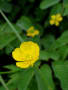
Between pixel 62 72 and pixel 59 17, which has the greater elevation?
pixel 62 72

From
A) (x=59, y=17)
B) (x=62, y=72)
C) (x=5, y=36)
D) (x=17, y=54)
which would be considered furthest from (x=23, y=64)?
(x=59, y=17)

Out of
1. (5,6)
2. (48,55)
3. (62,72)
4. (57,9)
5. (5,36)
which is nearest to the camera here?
(62,72)

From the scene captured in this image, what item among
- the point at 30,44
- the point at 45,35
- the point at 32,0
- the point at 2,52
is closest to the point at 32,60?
the point at 30,44

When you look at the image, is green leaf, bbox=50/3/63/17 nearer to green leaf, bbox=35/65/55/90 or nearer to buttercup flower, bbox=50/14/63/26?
buttercup flower, bbox=50/14/63/26

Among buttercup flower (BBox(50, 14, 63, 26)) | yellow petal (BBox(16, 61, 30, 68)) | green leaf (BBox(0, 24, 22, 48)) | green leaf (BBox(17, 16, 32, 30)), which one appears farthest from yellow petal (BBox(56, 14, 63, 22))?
yellow petal (BBox(16, 61, 30, 68))

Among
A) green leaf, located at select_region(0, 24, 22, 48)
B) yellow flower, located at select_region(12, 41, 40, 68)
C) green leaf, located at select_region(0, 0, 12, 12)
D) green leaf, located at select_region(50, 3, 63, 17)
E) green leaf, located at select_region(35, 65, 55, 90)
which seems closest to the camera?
green leaf, located at select_region(35, 65, 55, 90)

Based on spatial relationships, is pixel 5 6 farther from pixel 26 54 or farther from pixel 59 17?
pixel 26 54

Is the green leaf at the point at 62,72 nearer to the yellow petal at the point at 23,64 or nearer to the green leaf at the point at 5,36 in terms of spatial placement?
the yellow petal at the point at 23,64
